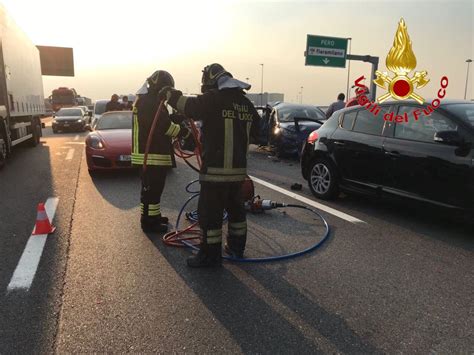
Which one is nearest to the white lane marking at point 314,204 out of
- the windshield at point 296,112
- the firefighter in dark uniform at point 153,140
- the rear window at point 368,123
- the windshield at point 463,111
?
the rear window at point 368,123

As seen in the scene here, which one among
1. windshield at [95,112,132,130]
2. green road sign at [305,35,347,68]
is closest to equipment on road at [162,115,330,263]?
windshield at [95,112,132,130]

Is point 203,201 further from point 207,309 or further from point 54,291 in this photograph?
point 54,291

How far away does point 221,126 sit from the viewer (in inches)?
144

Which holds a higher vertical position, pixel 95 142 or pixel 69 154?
pixel 95 142

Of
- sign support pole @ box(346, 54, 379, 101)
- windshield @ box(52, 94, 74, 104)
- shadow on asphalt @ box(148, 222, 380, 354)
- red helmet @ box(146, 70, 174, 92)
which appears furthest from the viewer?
windshield @ box(52, 94, 74, 104)

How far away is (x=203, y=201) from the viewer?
12.6 ft

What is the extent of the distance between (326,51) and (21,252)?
17.2 metres

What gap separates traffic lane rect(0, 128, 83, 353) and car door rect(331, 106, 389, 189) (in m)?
3.90

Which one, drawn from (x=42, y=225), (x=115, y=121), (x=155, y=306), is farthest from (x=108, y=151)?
(x=155, y=306)

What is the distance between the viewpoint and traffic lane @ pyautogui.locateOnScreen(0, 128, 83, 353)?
2.81 metres

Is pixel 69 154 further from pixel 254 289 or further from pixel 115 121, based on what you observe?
pixel 254 289

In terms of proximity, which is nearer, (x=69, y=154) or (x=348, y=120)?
(x=348, y=120)

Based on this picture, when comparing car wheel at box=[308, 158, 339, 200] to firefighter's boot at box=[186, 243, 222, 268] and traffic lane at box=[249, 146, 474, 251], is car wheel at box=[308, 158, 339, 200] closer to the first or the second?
traffic lane at box=[249, 146, 474, 251]

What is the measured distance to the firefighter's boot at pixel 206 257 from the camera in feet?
12.8
